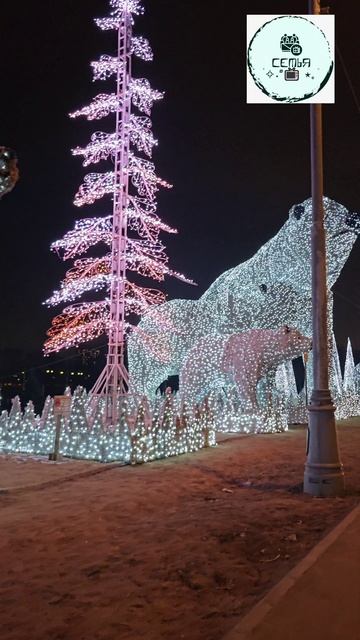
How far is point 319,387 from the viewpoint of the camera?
27.5 feet

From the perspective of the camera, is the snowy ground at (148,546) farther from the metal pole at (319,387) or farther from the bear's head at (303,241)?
the bear's head at (303,241)

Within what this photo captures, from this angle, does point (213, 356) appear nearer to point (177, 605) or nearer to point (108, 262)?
point (108, 262)

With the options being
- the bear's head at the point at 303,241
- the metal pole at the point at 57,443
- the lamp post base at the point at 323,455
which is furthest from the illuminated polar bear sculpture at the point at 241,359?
the lamp post base at the point at 323,455

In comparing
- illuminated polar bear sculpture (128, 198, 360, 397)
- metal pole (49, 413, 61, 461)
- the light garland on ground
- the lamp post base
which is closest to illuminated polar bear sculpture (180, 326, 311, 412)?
illuminated polar bear sculpture (128, 198, 360, 397)

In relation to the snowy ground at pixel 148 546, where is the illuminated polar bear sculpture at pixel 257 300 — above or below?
above

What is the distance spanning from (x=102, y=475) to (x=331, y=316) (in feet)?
46.3

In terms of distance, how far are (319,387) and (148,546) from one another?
3.77 meters

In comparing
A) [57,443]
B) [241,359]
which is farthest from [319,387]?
[241,359]

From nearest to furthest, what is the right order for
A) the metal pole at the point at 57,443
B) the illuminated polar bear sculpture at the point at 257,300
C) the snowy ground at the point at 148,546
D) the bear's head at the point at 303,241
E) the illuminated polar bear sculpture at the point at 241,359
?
the snowy ground at the point at 148,546 → the metal pole at the point at 57,443 → the illuminated polar bear sculpture at the point at 241,359 → the bear's head at the point at 303,241 → the illuminated polar bear sculpture at the point at 257,300

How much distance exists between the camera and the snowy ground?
12.7 feet

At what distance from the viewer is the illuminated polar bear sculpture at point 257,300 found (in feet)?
64.9

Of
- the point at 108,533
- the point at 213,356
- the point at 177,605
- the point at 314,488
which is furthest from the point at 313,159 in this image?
the point at 213,356

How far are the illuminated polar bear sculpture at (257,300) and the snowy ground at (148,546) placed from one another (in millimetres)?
8981

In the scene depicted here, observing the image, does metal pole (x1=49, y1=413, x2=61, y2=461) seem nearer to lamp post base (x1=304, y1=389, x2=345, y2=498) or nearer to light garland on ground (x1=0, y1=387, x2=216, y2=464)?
light garland on ground (x1=0, y1=387, x2=216, y2=464)
